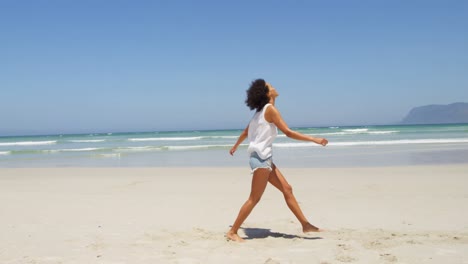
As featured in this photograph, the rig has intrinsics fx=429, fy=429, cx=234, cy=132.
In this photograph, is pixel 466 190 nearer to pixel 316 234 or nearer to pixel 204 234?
pixel 316 234

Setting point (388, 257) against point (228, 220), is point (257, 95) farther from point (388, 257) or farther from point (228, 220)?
point (228, 220)

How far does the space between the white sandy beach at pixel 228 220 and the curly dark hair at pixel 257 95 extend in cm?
150

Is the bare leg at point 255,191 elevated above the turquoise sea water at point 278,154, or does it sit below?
above

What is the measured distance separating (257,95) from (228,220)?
7.13 ft

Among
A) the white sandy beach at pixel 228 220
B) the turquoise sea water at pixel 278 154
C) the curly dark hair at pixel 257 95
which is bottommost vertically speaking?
the turquoise sea water at pixel 278 154

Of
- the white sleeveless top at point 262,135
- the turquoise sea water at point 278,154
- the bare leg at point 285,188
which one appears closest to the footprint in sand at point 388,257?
the bare leg at point 285,188

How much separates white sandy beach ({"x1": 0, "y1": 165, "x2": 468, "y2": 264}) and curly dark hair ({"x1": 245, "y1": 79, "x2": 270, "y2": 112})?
4.93 ft

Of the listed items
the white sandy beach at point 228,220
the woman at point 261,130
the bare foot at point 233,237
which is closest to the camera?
the white sandy beach at point 228,220

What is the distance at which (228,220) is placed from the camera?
596 cm

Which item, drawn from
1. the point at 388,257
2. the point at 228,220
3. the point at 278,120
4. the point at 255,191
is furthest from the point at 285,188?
the point at 228,220

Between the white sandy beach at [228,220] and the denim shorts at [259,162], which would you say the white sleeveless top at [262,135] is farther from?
the white sandy beach at [228,220]

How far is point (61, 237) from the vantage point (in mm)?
5039

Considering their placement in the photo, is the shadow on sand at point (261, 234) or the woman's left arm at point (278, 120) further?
the shadow on sand at point (261, 234)

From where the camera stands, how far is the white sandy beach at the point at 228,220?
13.8 feet
